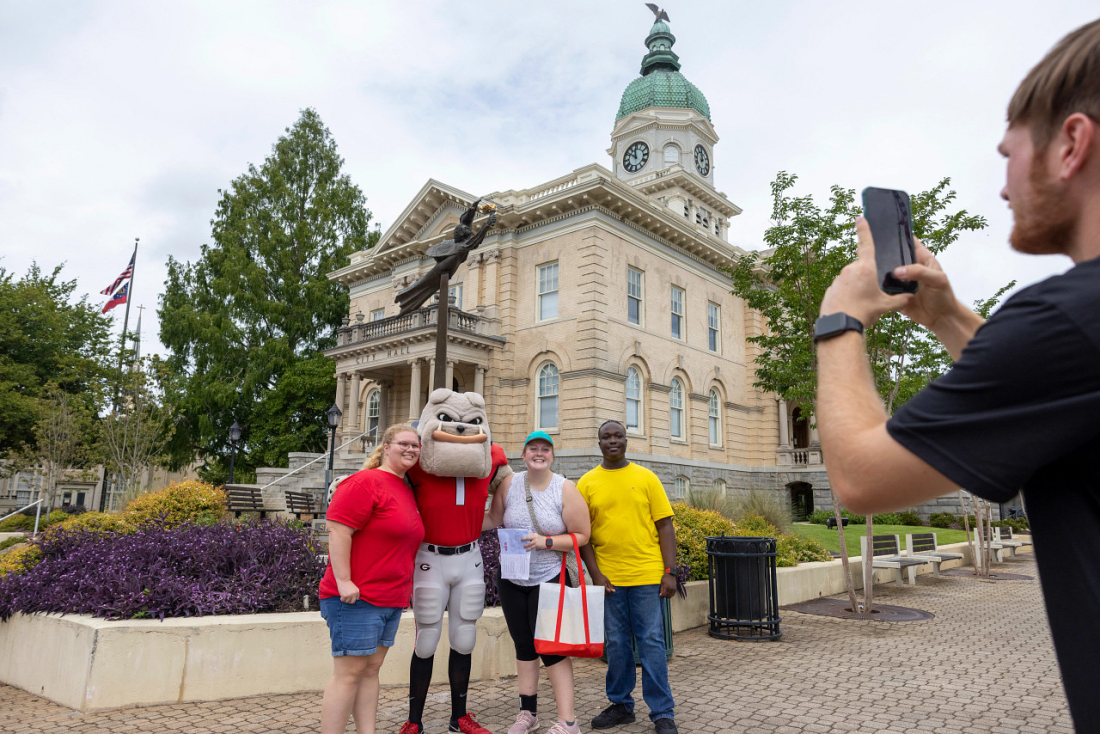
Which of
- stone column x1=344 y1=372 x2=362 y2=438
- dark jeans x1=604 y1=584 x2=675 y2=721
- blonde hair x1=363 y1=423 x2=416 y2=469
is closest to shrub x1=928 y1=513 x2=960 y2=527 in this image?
stone column x1=344 y1=372 x2=362 y2=438

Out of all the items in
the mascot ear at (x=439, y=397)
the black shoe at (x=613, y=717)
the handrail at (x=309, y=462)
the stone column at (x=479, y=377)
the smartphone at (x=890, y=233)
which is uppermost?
the stone column at (x=479, y=377)

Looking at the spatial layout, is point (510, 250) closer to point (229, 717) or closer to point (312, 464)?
point (312, 464)

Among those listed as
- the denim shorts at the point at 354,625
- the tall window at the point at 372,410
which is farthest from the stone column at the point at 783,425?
the denim shorts at the point at 354,625

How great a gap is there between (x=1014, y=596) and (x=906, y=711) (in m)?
8.46

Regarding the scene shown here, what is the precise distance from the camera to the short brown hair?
50.2 inches

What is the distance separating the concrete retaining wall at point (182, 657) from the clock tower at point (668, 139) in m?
33.2

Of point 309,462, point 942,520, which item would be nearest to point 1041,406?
point 309,462

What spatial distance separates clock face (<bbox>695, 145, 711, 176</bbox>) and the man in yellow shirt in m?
36.5

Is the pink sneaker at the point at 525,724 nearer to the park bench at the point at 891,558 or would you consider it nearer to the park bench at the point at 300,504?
the park bench at the point at 891,558

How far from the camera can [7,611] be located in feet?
22.7

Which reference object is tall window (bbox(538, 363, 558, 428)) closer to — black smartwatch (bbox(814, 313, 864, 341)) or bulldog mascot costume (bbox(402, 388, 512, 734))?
bulldog mascot costume (bbox(402, 388, 512, 734))

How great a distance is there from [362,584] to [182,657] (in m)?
2.50

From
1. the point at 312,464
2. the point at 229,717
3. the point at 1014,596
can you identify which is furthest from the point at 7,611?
the point at 312,464

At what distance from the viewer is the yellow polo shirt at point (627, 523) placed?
5.65 metres
